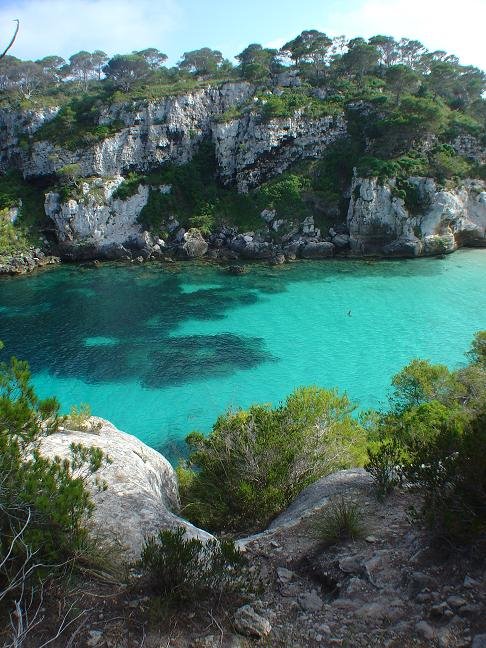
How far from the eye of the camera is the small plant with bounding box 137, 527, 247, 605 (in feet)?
20.8

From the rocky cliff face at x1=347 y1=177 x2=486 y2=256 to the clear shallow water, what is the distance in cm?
263

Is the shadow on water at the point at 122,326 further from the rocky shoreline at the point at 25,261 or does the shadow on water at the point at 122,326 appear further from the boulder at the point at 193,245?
the boulder at the point at 193,245

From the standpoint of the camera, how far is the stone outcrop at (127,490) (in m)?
8.85

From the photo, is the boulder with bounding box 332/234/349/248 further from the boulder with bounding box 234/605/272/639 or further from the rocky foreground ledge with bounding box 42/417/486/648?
the boulder with bounding box 234/605/272/639

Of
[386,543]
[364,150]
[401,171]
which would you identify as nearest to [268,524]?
[386,543]

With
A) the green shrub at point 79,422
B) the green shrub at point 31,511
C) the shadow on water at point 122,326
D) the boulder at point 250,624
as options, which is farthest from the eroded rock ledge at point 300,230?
the boulder at point 250,624

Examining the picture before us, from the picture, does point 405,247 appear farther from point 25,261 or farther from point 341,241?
point 25,261

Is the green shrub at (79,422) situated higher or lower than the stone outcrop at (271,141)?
lower

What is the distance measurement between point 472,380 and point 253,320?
2222 cm

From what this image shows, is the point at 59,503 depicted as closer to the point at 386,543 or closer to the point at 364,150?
the point at 386,543

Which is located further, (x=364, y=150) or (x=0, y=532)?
(x=364, y=150)

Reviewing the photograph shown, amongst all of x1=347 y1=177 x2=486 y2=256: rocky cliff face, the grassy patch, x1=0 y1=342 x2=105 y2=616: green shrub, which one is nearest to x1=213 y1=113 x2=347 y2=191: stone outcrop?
x1=347 y1=177 x2=486 y2=256: rocky cliff face

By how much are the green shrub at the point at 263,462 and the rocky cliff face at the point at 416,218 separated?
43792 mm

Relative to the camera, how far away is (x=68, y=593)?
21.1 feet
